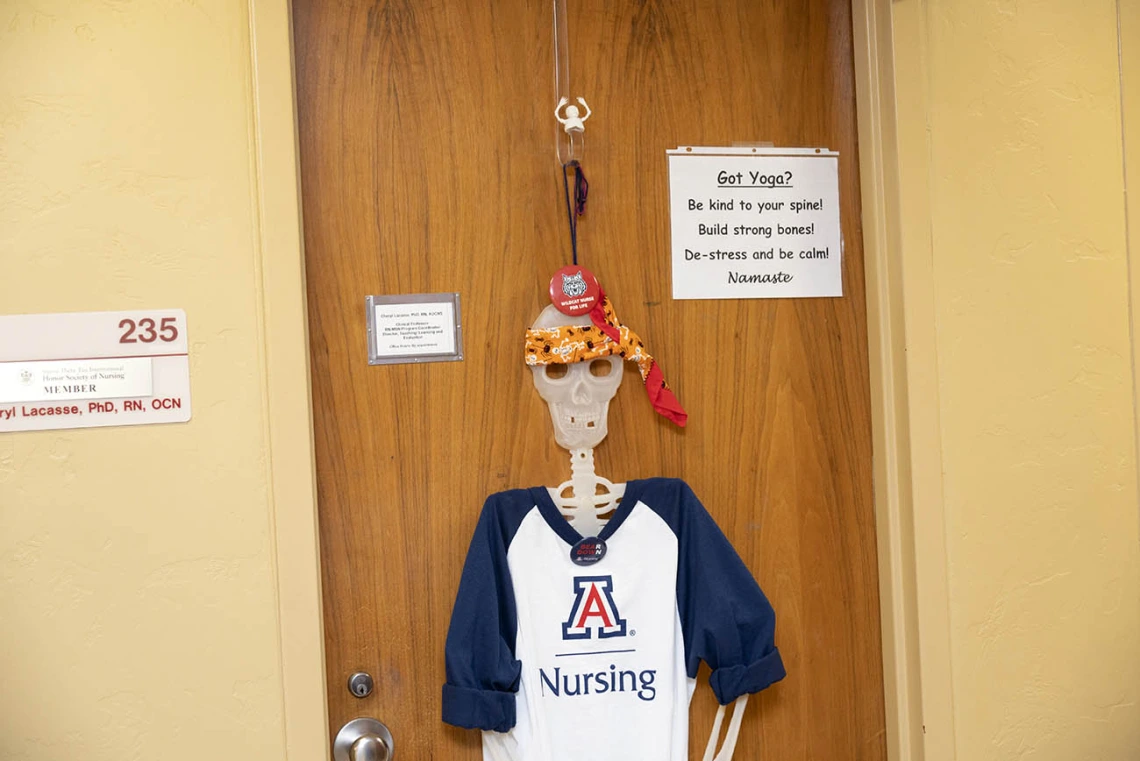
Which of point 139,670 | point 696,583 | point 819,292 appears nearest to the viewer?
point 139,670

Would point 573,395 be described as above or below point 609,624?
above

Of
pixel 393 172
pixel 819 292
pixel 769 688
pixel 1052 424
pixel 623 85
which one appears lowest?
pixel 769 688

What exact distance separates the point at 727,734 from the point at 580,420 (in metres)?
0.53

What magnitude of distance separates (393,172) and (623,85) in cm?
38

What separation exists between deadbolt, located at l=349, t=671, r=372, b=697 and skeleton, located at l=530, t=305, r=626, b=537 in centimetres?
38

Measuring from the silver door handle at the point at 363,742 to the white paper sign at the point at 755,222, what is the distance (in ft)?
2.64

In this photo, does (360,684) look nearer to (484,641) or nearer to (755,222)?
(484,641)

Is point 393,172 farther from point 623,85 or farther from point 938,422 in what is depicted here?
point 938,422

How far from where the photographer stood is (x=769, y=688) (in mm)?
1227

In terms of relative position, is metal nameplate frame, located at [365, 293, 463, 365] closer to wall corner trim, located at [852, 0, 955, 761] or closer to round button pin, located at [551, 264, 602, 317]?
round button pin, located at [551, 264, 602, 317]

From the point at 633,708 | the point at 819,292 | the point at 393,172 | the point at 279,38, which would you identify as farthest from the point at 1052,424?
the point at 279,38

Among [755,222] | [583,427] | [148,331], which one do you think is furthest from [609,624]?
[148,331]

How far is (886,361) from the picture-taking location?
1208mm

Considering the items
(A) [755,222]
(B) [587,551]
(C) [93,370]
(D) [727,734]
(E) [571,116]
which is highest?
(E) [571,116]
